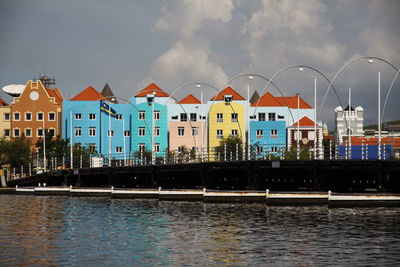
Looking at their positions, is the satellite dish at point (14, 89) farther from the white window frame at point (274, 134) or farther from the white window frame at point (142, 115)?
the white window frame at point (274, 134)

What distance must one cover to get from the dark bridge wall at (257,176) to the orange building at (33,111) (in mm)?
34074

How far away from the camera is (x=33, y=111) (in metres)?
124

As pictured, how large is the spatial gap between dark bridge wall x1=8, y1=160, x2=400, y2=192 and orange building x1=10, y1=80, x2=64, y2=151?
34074 mm

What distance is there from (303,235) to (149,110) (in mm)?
90666

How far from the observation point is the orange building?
12406 centimetres

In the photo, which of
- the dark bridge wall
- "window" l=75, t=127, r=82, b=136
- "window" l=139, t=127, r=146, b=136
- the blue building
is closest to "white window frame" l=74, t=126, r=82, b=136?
"window" l=75, t=127, r=82, b=136

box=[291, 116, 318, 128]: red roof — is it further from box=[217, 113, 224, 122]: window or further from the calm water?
the calm water

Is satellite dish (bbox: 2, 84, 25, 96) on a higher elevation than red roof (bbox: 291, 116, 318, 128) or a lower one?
higher

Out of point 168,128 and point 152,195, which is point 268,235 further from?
point 168,128

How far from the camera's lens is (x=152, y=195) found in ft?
224

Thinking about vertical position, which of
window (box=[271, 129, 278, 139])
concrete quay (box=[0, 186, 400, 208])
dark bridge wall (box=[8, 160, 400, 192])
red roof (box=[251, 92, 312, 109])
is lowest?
concrete quay (box=[0, 186, 400, 208])

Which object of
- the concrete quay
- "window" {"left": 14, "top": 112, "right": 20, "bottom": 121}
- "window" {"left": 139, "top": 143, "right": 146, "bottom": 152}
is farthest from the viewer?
"window" {"left": 14, "top": 112, "right": 20, "bottom": 121}

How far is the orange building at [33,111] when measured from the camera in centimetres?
12406

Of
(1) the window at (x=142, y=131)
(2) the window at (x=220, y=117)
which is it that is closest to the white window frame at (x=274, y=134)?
(2) the window at (x=220, y=117)
